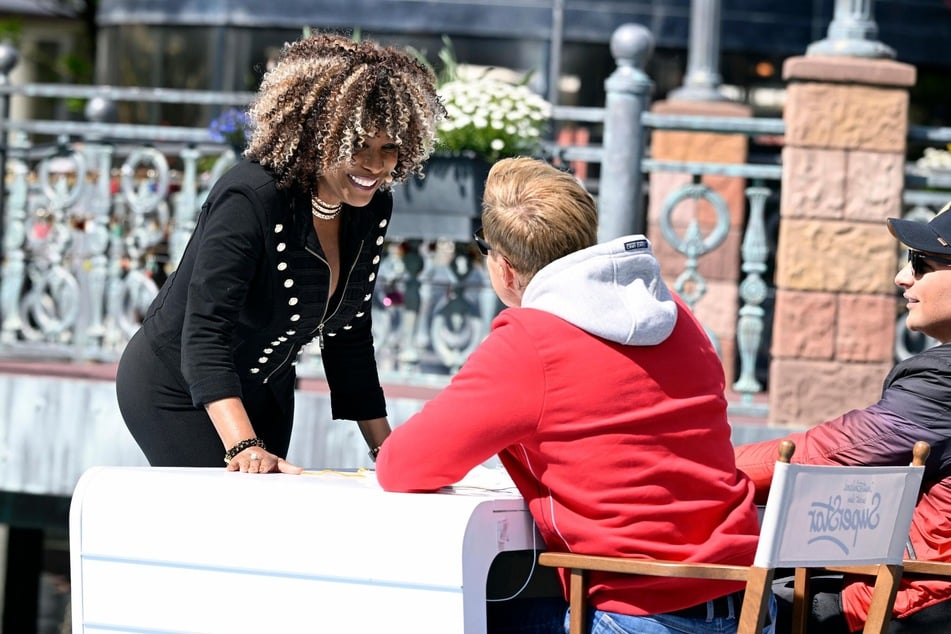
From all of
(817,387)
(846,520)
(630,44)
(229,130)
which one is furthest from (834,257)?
(846,520)

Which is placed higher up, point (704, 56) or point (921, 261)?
point (704, 56)

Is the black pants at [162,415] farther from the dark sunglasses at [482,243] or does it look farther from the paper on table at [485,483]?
the dark sunglasses at [482,243]

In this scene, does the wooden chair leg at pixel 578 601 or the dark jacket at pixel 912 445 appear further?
the dark jacket at pixel 912 445

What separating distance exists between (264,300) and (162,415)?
0.35 m

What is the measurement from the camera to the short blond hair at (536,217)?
2859 mm

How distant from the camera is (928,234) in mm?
3256

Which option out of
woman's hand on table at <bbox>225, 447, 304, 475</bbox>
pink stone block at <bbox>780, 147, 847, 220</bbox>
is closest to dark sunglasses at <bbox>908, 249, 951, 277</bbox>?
woman's hand on table at <bbox>225, 447, 304, 475</bbox>

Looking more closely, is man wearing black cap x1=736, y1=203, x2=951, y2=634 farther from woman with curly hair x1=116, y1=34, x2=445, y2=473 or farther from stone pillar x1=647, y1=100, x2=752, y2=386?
stone pillar x1=647, y1=100, x2=752, y2=386

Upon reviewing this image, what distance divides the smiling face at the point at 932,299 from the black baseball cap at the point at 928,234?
0.14 feet

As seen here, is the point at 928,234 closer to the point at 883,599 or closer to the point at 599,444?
the point at 883,599

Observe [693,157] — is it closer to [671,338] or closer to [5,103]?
[5,103]

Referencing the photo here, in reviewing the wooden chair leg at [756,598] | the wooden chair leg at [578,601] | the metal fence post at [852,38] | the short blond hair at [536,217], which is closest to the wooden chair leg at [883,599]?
the wooden chair leg at [756,598]

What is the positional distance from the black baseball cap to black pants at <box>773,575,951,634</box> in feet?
2.37

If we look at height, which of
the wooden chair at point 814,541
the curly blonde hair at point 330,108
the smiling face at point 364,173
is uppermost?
the curly blonde hair at point 330,108
